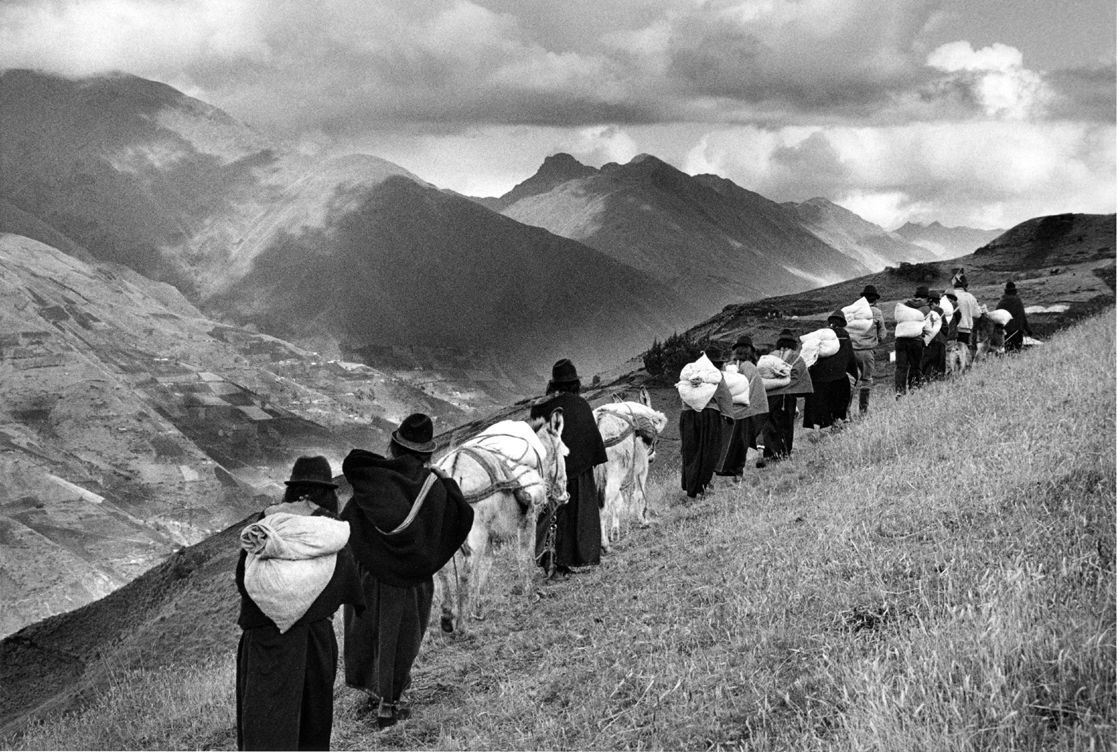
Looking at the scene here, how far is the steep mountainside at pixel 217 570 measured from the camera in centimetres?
2127

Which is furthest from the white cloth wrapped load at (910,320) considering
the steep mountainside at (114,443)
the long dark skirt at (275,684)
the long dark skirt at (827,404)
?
the steep mountainside at (114,443)

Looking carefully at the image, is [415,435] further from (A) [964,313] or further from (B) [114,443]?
(B) [114,443]

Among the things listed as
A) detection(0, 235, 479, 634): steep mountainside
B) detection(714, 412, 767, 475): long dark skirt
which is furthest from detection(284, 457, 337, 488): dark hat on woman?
detection(0, 235, 479, 634): steep mountainside

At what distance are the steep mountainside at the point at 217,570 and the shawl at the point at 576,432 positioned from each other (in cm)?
953

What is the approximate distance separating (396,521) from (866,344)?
1366cm

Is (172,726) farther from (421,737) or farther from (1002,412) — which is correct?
(1002,412)

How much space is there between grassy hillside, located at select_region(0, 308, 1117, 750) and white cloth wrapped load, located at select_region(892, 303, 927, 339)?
5.96 meters

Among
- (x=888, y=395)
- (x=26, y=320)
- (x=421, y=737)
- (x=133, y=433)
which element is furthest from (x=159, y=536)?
(x=421, y=737)

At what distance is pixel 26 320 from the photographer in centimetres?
17600

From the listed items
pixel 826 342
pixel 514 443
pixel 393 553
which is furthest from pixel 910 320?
pixel 393 553

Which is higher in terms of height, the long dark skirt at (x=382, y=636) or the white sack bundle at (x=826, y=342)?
the white sack bundle at (x=826, y=342)

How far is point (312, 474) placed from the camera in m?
7.52

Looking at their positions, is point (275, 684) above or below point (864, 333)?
below

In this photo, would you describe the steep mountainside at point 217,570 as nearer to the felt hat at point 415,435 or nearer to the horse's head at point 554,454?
the horse's head at point 554,454
